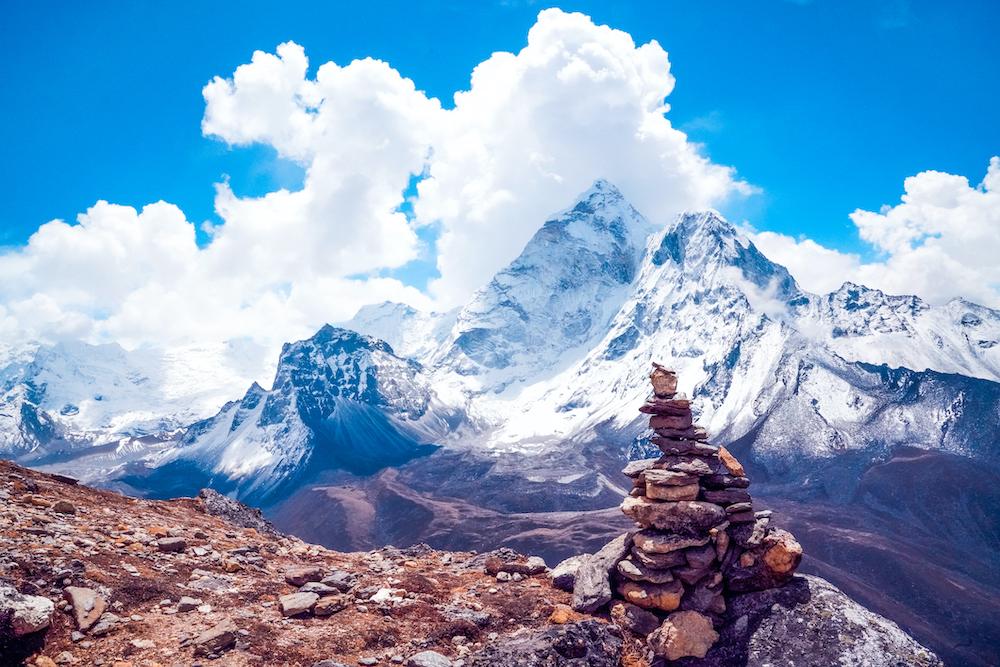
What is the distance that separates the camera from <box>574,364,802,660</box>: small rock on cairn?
18344 millimetres

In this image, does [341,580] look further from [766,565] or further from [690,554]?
[766,565]

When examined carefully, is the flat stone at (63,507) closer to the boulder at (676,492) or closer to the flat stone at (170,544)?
the flat stone at (170,544)

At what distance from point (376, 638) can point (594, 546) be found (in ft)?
585

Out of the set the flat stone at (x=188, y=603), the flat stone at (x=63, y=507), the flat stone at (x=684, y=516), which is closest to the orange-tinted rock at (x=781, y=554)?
the flat stone at (x=684, y=516)

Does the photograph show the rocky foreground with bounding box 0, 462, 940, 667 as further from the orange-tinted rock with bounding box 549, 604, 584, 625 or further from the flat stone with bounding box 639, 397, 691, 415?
the flat stone with bounding box 639, 397, 691, 415

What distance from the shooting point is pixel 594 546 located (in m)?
182

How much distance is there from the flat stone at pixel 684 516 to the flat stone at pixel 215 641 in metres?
13.1

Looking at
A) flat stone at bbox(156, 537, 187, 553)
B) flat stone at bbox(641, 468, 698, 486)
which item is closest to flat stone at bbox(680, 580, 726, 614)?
flat stone at bbox(641, 468, 698, 486)

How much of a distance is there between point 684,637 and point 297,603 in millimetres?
11204

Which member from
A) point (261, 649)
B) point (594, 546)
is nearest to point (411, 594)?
point (261, 649)

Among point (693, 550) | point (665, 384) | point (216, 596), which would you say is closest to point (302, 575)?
point (216, 596)

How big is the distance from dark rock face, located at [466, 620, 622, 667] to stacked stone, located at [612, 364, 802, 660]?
6.31 feet

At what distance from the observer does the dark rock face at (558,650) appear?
15.1 metres

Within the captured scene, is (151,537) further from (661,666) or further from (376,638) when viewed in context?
(661,666)
